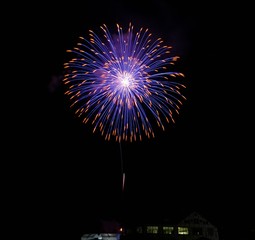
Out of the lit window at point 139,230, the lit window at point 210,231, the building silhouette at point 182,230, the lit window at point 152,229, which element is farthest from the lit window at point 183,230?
the lit window at point 139,230

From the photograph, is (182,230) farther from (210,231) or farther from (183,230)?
(210,231)

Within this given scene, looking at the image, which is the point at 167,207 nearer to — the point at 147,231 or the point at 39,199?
the point at 147,231

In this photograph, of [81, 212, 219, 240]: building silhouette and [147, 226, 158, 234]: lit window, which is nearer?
[81, 212, 219, 240]: building silhouette

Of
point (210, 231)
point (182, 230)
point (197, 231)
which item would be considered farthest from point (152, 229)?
point (210, 231)

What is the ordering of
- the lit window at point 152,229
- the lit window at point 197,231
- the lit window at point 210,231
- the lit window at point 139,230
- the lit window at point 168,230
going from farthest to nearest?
1. the lit window at point 139,230
2. the lit window at point 152,229
3. the lit window at point 168,230
4. the lit window at point 210,231
5. the lit window at point 197,231

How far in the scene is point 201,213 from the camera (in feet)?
191

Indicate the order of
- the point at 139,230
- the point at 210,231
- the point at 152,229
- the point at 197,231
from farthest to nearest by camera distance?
the point at 139,230
the point at 152,229
the point at 210,231
the point at 197,231

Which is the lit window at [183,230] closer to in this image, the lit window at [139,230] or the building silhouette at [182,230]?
the building silhouette at [182,230]

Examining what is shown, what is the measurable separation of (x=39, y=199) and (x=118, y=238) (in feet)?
45.3

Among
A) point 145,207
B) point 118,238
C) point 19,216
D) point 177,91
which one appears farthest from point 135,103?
point 145,207

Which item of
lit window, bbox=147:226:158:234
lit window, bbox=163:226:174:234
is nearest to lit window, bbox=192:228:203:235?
lit window, bbox=163:226:174:234

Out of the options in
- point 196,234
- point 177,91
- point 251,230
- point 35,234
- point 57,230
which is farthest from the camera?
point 196,234

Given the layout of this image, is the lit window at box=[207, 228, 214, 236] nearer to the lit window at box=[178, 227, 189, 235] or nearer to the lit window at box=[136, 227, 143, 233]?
the lit window at box=[178, 227, 189, 235]

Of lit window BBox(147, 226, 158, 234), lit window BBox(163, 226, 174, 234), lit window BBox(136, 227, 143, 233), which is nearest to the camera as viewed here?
lit window BBox(163, 226, 174, 234)
